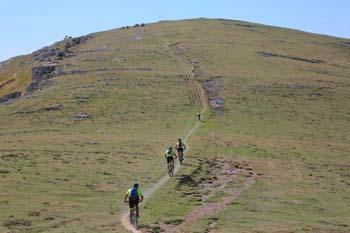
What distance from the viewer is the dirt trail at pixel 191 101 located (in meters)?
28.2

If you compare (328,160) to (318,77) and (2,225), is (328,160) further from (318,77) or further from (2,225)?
(318,77)

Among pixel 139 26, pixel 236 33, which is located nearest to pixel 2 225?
pixel 236 33

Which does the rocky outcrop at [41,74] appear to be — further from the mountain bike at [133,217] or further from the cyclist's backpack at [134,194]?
the cyclist's backpack at [134,194]

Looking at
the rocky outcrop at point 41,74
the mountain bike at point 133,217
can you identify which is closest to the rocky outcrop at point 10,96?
the rocky outcrop at point 41,74

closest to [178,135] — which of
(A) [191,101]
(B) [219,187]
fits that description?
(A) [191,101]

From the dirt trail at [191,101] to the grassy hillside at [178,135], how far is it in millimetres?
640

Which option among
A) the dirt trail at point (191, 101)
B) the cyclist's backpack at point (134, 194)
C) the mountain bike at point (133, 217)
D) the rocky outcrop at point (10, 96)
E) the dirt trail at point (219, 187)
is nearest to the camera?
the cyclist's backpack at point (134, 194)

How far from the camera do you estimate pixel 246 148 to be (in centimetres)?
5775

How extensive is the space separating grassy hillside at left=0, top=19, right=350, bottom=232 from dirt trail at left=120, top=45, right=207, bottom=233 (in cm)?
64

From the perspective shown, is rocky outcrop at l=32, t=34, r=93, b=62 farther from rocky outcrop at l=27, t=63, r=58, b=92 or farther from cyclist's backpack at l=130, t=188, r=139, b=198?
cyclist's backpack at l=130, t=188, r=139, b=198

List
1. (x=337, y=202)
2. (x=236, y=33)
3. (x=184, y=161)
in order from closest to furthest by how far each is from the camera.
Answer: (x=337, y=202) → (x=184, y=161) → (x=236, y=33)

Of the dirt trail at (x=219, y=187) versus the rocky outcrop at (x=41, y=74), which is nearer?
the dirt trail at (x=219, y=187)

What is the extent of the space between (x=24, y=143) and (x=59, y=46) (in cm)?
9977

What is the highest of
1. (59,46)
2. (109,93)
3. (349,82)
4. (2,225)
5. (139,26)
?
(139,26)
